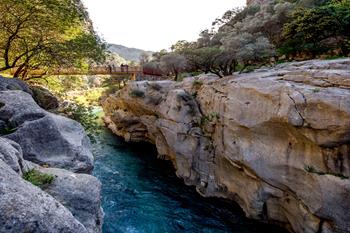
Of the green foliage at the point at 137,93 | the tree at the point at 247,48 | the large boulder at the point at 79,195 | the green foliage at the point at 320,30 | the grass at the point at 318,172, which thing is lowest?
the green foliage at the point at 137,93

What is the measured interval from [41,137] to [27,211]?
20.2 ft

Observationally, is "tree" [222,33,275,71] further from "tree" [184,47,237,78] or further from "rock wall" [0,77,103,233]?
"rock wall" [0,77,103,233]

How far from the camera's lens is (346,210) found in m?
13.3

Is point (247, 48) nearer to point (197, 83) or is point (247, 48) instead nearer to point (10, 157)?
point (197, 83)

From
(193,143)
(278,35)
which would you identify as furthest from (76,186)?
(278,35)

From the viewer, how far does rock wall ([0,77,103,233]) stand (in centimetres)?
490

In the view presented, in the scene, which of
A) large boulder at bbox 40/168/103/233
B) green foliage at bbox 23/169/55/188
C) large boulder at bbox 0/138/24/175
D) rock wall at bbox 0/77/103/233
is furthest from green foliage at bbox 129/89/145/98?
large boulder at bbox 0/138/24/175

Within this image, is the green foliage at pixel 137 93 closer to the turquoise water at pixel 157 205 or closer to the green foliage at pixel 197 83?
the turquoise water at pixel 157 205

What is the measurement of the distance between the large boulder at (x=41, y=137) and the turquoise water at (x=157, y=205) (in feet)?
30.3

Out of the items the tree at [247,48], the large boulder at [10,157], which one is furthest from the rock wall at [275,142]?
the large boulder at [10,157]

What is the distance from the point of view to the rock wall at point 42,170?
16.1ft

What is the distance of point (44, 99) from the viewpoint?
1809 cm

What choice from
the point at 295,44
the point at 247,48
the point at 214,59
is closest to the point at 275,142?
the point at 247,48

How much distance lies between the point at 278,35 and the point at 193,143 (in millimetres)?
23038
